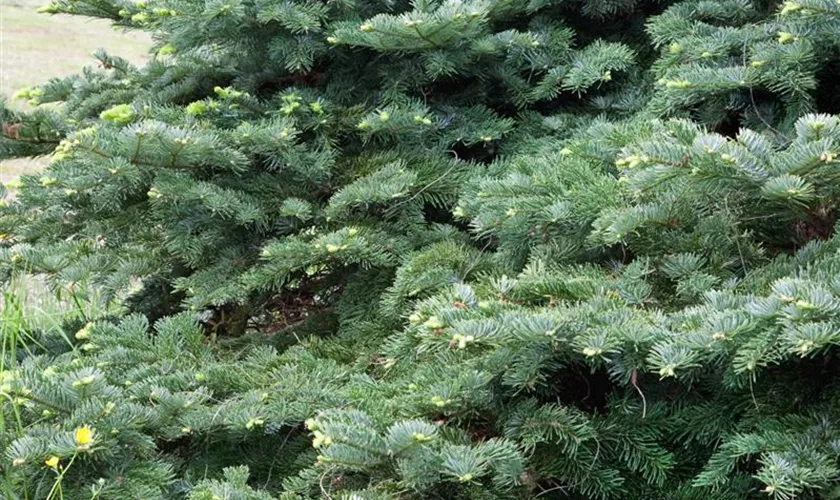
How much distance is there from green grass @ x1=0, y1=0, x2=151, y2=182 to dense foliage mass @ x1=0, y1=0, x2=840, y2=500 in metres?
6.39

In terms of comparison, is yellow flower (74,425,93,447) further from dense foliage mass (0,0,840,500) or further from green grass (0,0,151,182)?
green grass (0,0,151,182)

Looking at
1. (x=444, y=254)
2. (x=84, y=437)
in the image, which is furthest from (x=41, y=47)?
(x=84, y=437)

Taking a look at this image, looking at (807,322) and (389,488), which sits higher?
(807,322)

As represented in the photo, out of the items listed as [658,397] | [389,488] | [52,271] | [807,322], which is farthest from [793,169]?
[52,271]

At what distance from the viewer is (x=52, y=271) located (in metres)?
2.47

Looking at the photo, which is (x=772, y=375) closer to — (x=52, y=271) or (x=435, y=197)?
(x=435, y=197)

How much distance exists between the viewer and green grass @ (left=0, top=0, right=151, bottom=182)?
35.6 ft

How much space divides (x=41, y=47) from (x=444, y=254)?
1319 centimetres

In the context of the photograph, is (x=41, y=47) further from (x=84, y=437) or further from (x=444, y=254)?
(x=84, y=437)

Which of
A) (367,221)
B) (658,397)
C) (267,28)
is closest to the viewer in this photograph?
(658,397)

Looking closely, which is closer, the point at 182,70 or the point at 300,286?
the point at 300,286

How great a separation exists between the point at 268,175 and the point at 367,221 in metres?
0.34

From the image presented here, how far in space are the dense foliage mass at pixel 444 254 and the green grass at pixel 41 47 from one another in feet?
21.0

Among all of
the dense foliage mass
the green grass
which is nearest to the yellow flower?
the dense foliage mass
